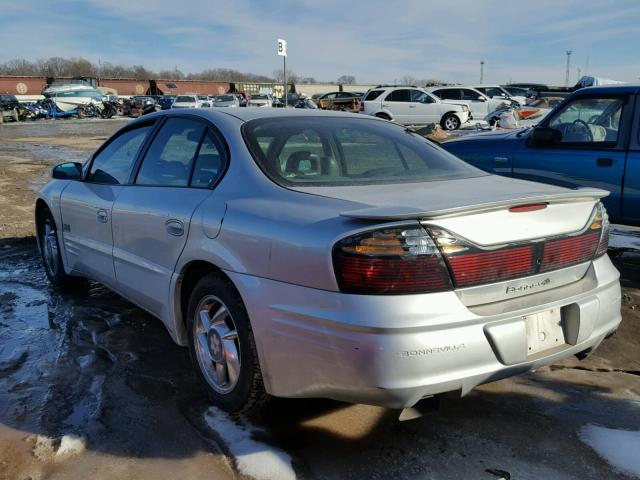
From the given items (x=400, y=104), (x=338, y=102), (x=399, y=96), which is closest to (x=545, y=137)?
(x=400, y=104)

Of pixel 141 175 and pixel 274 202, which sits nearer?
pixel 274 202

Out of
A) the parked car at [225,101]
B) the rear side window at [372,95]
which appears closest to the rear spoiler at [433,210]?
the rear side window at [372,95]

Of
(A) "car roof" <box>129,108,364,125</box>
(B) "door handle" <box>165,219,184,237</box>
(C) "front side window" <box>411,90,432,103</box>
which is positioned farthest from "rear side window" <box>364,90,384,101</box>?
(B) "door handle" <box>165,219,184,237</box>

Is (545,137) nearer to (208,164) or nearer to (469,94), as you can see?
(208,164)

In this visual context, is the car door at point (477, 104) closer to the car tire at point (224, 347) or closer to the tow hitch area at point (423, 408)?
the car tire at point (224, 347)

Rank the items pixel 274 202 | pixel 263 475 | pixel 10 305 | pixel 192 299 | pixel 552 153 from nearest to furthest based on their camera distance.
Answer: pixel 263 475, pixel 274 202, pixel 192 299, pixel 10 305, pixel 552 153

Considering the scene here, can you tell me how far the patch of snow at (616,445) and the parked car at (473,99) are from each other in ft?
76.2

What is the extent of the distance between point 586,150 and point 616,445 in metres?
3.59

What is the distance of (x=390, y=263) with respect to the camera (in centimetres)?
222

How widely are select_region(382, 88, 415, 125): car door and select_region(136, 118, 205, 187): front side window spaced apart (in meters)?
21.7

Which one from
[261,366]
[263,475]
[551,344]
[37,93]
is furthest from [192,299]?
[37,93]

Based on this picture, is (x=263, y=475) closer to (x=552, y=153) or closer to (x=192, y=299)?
(x=192, y=299)

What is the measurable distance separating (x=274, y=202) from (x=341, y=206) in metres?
0.36

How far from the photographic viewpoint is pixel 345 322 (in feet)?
7.29
